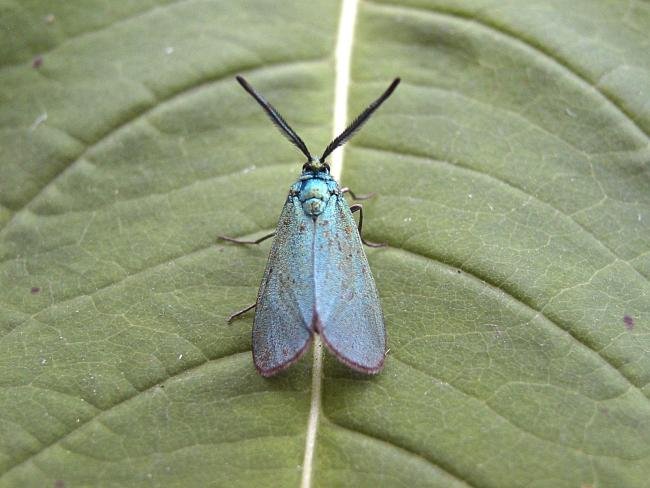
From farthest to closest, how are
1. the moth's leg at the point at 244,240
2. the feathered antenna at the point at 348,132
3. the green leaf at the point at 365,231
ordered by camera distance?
1. the moth's leg at the point at 244,240
2. the feathered antenna at the point at 348,132
3. the green leaf at the point at 365,231

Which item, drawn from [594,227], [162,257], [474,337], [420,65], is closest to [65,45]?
[162,257]

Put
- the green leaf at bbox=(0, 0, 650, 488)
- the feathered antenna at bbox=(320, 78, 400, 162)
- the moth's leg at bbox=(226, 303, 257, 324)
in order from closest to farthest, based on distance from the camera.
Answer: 1. the green leaf at bbox=(0, 0, 650, 488)
2. the moth's leg at bbox=(226, 303, 257, 324)
3. the feathered antenna at bbox=(320, 78, 400, 162)

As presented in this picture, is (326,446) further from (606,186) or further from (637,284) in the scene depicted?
(606,186)

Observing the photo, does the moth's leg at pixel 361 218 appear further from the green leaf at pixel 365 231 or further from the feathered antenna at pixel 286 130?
the feathered antenna at pixel 286 130

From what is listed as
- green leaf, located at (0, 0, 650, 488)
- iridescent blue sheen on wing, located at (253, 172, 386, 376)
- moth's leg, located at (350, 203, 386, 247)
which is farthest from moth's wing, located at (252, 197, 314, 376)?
moth's leg, located at (350, 203, 386, 247)

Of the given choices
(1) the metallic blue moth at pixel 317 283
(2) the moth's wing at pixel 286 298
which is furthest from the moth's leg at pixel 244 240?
(2) the moth's wing at pixel 286 298

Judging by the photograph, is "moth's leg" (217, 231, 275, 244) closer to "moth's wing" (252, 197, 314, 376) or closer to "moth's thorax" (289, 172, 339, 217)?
"moth's wing" (252, 197, 314, 376)

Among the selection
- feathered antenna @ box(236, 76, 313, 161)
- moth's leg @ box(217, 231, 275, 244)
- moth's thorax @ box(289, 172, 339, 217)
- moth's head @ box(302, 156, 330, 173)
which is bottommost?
moth's leg @ box(217, 231, 275, 244)

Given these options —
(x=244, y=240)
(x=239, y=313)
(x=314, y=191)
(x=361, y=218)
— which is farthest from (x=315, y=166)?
(x=239, y=313)
